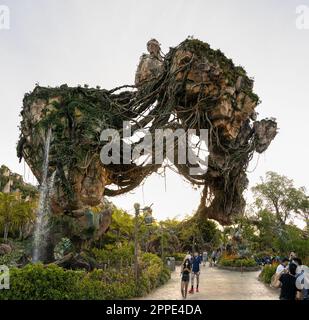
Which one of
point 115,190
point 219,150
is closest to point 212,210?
point 219,150

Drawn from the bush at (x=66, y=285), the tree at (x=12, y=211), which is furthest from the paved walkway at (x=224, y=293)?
the tree at (x=12, y=211)

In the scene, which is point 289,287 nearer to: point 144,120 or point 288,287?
point 288,287

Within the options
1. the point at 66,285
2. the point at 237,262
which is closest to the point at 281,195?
the point at 237,262

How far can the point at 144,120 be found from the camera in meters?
17.1

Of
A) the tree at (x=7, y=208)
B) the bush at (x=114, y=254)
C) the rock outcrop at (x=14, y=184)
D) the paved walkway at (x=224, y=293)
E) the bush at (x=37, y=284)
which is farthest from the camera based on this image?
the rock outcrop at (x=14, y=184)

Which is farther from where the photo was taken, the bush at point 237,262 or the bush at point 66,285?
the bush at point 237,262

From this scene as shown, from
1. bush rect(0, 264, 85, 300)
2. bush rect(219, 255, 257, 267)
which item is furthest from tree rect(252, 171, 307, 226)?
bush rect(0, 264, 85, 300)

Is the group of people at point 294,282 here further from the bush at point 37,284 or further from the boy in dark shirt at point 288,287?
the bush at point 37,284

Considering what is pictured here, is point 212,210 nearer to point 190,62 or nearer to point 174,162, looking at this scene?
point 174,162

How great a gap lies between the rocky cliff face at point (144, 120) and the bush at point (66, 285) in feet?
17.5

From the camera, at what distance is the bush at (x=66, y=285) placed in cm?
818

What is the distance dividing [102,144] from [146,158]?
2.16m
